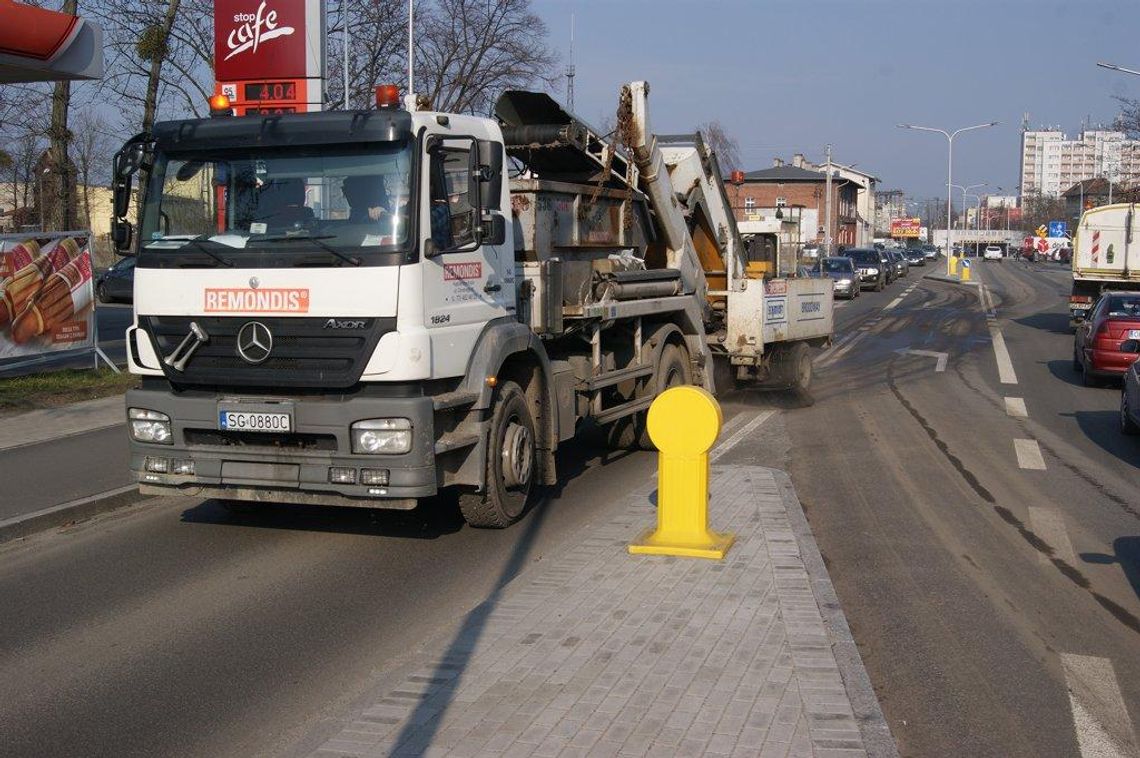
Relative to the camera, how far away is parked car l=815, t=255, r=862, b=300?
4603cm

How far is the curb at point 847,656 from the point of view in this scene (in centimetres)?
478

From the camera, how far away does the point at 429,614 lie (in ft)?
22.0

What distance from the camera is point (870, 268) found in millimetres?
53438

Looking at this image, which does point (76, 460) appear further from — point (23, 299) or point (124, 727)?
point (124, 727)

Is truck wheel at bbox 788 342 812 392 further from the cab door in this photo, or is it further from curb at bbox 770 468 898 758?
the cab door

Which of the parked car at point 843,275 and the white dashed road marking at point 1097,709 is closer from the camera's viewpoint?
the white dashed road marking at point 1097,709

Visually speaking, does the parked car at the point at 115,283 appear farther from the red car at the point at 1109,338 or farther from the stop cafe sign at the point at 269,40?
the red car at the point at 1109,338

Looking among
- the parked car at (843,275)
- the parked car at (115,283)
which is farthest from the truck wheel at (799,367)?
the parked car at (843,275)

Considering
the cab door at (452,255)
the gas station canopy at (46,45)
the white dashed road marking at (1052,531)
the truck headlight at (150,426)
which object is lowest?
the white dashed road marking at (1052,531)

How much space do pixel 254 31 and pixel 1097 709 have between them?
49.0 feet

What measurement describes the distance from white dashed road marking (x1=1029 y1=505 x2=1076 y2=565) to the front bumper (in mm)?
4413

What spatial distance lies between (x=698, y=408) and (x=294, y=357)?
265 centimetres

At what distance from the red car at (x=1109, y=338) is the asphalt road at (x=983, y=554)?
0.39m

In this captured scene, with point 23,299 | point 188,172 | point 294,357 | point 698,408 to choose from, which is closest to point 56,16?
point 23,299
